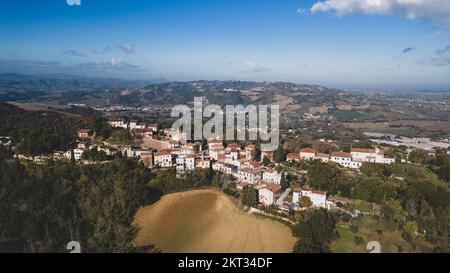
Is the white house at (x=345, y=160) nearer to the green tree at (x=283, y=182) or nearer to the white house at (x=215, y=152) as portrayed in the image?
the green tree at (x=283, y=182)

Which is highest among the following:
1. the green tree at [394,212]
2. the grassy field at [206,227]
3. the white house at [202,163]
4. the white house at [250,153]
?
the white house at [250,153]

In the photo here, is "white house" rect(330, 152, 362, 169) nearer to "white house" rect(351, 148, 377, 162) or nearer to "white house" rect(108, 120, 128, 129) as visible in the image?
"white house" rect(351, 148, 377, 162)

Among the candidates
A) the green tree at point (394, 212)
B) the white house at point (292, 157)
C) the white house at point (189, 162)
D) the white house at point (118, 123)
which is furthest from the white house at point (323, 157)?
the white house at point (118, 123)

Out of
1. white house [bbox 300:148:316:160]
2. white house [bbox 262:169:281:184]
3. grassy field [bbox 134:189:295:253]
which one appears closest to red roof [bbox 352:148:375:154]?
white house [bbox 300:148:316:160]

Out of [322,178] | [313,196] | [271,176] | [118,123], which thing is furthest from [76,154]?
[322,178]
